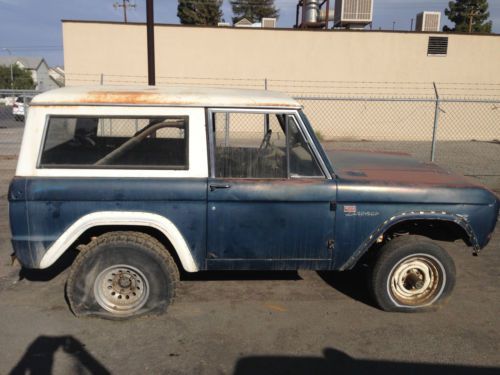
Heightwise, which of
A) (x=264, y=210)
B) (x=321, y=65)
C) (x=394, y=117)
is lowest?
(x=394, y=117)

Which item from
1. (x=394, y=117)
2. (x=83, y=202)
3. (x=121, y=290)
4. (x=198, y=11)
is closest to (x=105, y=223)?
(x=83, y=202)

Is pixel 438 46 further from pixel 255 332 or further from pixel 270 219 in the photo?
pixel 255 332

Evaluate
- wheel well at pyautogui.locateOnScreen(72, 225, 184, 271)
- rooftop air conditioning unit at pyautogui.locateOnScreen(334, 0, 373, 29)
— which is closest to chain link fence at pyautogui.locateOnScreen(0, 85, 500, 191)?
rooftop air conditioning unit at pyautogui.locateOnScreen(334, 0, 373, 29)

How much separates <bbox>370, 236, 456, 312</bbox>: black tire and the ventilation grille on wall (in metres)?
20.0

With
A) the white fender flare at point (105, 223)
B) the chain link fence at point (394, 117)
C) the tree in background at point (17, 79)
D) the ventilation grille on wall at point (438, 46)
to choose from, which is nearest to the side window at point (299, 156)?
the white fender flare at point (105, 223)

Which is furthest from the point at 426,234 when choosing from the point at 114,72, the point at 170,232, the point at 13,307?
the point at 114,72

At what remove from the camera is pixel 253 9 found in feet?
170

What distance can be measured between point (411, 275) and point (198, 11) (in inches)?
1765

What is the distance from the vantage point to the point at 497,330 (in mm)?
3578

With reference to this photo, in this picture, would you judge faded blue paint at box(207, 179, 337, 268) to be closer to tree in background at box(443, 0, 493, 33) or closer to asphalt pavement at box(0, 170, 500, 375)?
asphalt pavement at box(0, 170, 500, 375)

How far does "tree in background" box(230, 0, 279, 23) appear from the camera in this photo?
2018 inches

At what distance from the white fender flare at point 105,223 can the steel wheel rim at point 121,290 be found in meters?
0.38

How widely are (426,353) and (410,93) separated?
1980 cm

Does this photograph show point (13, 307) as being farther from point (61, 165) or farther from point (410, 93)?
point (410, 93)
